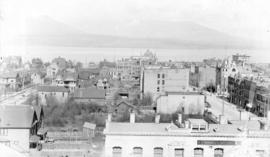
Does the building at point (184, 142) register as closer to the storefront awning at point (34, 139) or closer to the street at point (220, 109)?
the street at point (220, 109)

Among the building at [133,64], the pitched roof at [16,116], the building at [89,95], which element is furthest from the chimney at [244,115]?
the pitched roof at [16,116]

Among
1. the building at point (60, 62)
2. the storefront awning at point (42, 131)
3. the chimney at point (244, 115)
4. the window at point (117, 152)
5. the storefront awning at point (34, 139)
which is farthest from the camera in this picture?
the building at point (60, 62)

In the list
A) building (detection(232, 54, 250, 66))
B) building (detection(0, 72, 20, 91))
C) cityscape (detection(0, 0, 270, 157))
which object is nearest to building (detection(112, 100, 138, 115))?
cityscape (detection(0, 0, 270, 157))

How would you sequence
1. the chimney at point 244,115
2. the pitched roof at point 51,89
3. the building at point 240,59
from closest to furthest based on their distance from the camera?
the chimney at point 244,115 → the pitched roof at point 51,89 → the building at point 240,59

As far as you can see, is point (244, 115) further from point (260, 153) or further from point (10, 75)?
point (10, 75)

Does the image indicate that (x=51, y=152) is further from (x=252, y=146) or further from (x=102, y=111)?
(x=252, y=146)

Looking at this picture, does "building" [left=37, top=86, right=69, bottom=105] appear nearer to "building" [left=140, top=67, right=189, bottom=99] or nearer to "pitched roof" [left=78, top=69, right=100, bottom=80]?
"pitched roof" [left=78, top=69, right=100, bottom=80]
